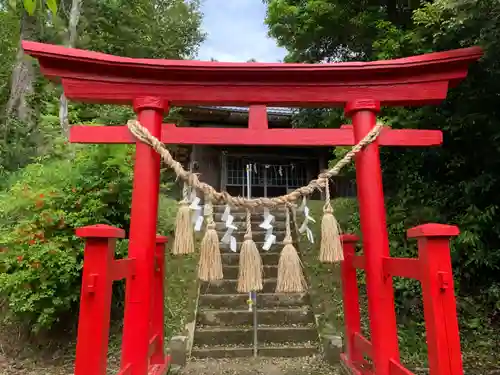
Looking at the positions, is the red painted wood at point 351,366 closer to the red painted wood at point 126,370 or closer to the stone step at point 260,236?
the red painted wood at point 126,370

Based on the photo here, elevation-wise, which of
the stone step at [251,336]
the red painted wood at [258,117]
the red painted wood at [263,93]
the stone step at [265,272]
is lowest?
the stone step at [251,336]

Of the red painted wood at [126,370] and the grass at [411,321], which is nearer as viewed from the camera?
the red painted wood at [126,370]

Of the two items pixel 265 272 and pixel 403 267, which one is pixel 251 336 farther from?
pixel 403 267

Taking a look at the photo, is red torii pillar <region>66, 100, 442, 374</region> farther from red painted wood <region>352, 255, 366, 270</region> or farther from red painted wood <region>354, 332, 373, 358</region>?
red painted wood <region>354, 332, 373, 358</region>

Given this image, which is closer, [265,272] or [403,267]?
[403,267]

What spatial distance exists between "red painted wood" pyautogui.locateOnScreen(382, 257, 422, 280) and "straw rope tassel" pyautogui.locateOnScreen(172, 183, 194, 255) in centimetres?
127

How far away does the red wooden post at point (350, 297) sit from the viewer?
3.21 metres

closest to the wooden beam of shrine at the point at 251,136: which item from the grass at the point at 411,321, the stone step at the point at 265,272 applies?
the grass at the point at 411,321

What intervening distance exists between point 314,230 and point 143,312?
13.2 feet

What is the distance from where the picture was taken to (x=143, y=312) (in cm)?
Result: 238

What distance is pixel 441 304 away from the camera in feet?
5.96

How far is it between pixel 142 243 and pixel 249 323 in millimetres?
2201

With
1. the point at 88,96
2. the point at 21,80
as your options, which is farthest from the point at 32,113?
the point at 88,96

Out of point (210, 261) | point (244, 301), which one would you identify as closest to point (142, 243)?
point (210, 261)
